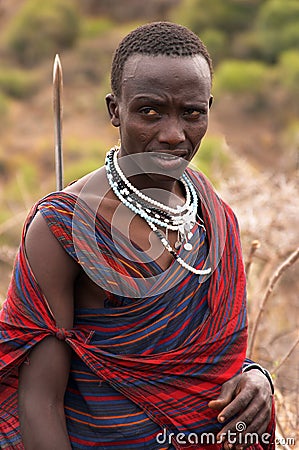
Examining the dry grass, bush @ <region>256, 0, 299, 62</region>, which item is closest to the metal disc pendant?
the dry grass

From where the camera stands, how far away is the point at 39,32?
1464 cm

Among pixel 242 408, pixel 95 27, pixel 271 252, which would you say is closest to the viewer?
pixel 242 408

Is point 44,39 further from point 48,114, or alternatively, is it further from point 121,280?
point 121,280

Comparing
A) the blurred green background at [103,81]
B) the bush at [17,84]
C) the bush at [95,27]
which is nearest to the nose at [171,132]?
the blurred green background at [103,81]

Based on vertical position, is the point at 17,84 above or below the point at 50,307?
below

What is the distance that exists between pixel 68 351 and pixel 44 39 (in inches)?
539

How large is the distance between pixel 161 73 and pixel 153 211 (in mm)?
263

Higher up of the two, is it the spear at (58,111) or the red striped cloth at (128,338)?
the spear at (58,111)

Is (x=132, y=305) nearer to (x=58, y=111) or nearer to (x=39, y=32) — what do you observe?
(x=58, y=111)

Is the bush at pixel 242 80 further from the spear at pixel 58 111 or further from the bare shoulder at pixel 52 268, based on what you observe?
the bare shoulder at pixel 52 268

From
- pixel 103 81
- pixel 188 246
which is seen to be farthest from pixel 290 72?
pixel 188 246

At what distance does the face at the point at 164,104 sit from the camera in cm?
136

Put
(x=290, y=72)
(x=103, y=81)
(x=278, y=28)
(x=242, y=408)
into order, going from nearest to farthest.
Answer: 1. (x=242, y=408)
2. (x=290, y=72)
3. (x=278, y=28)
4. (x=103, y=81)

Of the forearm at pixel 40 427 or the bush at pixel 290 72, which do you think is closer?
the forearm at pixel 40 427
